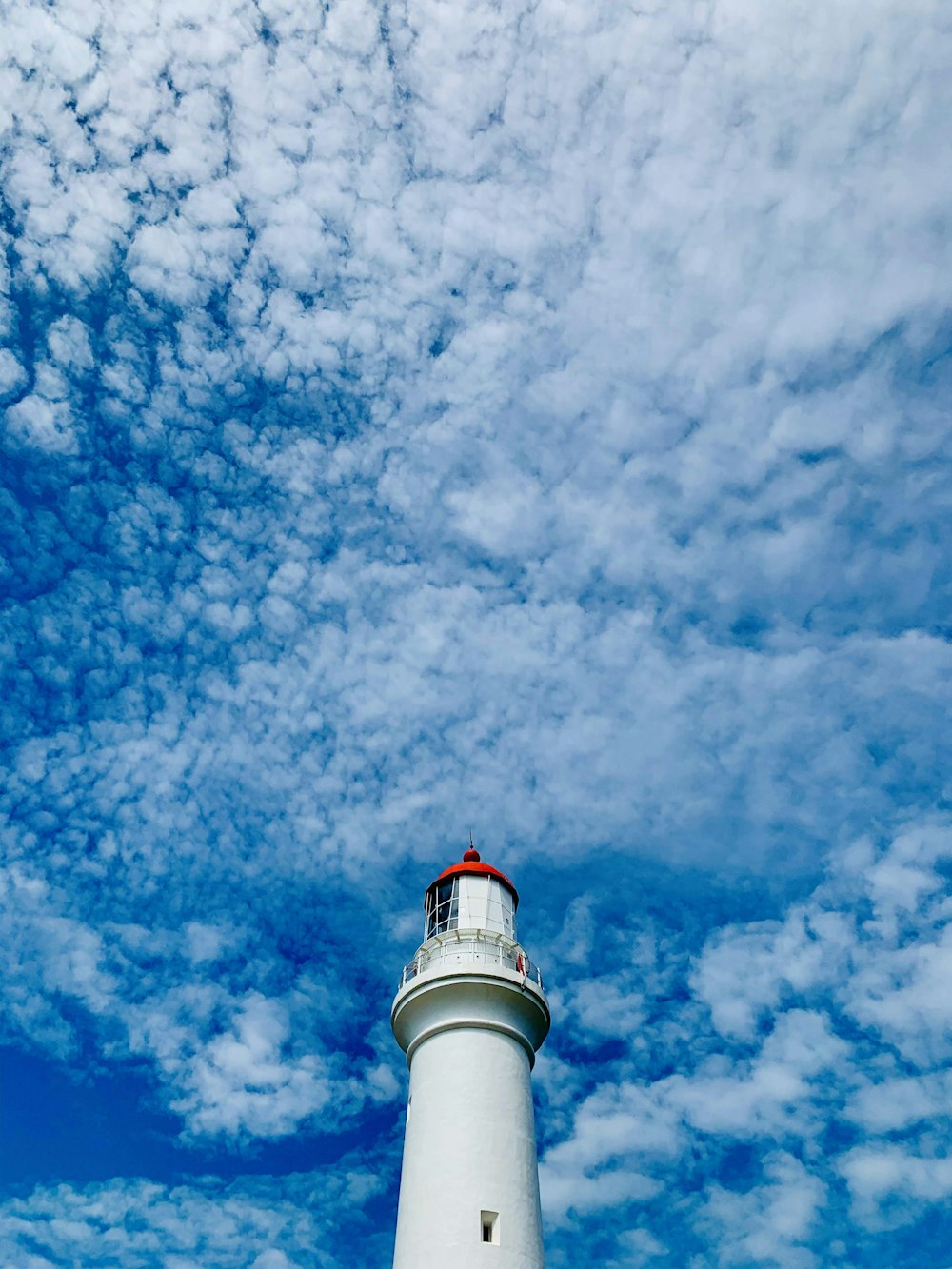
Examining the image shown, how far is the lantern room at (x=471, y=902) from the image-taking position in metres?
19.7

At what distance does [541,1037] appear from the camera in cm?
1864

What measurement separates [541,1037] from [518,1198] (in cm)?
318

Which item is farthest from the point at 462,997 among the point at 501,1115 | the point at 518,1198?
the point at 518,1198

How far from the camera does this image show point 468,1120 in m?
16.3

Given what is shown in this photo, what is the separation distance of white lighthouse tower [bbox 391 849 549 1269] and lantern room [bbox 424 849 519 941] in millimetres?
38

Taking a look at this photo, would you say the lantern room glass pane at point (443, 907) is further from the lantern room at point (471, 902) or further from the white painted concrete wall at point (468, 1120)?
the white painted concrete wall at point (468, 1120)

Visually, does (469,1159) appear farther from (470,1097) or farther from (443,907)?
(443,907)

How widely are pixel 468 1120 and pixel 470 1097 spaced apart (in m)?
0.38

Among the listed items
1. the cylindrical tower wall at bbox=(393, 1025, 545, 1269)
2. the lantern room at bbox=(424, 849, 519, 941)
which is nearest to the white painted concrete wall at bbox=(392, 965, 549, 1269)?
the cylindrical tower wall at bbox=(393, 1025, 545, 1269)

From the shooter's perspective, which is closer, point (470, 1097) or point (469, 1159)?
point (469, 1159)

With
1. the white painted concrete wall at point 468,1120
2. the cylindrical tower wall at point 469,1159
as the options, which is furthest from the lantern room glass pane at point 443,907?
the cylindrical tower wall at point 469,1159

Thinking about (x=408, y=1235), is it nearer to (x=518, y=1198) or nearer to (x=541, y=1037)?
(x=518, y=1198)

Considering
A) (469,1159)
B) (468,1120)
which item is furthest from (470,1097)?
(469,1159)

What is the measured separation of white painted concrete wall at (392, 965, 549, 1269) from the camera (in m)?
15.4
